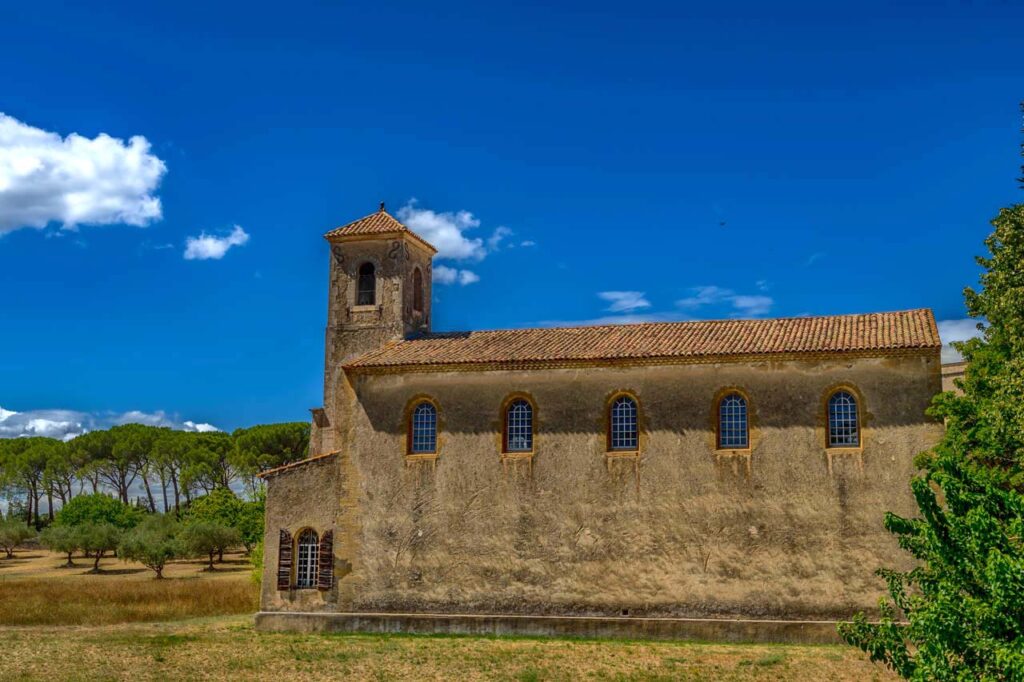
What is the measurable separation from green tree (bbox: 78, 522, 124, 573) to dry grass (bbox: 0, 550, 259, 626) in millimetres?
1164

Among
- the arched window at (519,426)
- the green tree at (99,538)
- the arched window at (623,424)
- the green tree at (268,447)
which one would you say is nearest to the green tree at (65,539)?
the green tree at (99,538)

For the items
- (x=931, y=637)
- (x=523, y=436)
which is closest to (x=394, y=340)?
(x=523, y=436)

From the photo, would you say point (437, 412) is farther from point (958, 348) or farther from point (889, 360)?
point (958, 348)

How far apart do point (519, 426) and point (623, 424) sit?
9.34ft

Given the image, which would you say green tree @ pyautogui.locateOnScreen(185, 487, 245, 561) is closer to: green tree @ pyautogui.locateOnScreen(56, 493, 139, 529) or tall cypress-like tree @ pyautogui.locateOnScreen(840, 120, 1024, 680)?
green tree @ pyautogui.locateOnScreen(56, 493, 139, 529)

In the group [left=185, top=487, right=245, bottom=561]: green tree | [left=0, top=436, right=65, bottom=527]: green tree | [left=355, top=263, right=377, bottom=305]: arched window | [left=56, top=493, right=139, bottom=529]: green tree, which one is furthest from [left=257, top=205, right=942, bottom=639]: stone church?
[left=0, top=436, right=65, bottom=527]: green tree

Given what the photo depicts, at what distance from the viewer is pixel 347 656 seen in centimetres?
2203

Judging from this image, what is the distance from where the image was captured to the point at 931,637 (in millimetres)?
10570

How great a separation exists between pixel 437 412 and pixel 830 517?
1060 centimetres

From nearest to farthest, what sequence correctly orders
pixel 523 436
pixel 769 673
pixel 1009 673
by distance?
pixel 1009 673, pixel 769 673, pixel 523 436

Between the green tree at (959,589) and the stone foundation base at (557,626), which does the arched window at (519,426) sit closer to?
the stone foundation base at (557,626)

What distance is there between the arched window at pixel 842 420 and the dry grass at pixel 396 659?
16.2 feet

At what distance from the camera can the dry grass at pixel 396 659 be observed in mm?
19844

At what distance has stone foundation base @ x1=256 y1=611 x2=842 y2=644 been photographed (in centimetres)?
2298
